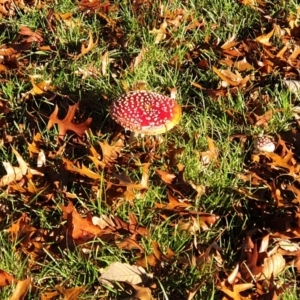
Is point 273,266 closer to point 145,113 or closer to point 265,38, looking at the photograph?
point 145,113

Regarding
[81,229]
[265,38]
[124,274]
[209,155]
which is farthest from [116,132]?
[265,38]

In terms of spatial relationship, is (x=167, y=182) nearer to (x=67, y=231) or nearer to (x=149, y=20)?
(x=67, y=231)

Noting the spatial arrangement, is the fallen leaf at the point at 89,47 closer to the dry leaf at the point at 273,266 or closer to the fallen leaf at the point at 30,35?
the fallen leaf at the point at 30,35

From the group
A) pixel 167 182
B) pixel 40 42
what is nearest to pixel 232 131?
pixel 167 182

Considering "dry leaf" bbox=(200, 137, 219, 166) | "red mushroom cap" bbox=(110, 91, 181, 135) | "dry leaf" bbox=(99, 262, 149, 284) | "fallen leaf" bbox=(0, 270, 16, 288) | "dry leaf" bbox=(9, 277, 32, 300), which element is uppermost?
"red mushroom cap" bbox=(110, 91, 181, 135)

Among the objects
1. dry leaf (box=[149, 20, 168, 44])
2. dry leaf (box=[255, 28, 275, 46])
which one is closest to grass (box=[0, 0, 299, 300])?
dry leaf (box=[149, 20, 168, 44])

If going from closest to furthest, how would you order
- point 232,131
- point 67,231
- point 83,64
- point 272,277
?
point 272,277 < point 67,231 < point 232,131 < point 83,64

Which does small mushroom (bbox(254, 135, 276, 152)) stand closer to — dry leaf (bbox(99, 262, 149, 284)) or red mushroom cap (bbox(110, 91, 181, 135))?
red mushroom cap (bbox(110, 91, 181, 135))

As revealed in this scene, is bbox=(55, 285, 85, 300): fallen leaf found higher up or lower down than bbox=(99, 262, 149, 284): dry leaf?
higher up

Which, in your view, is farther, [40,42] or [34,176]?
[40,42]
